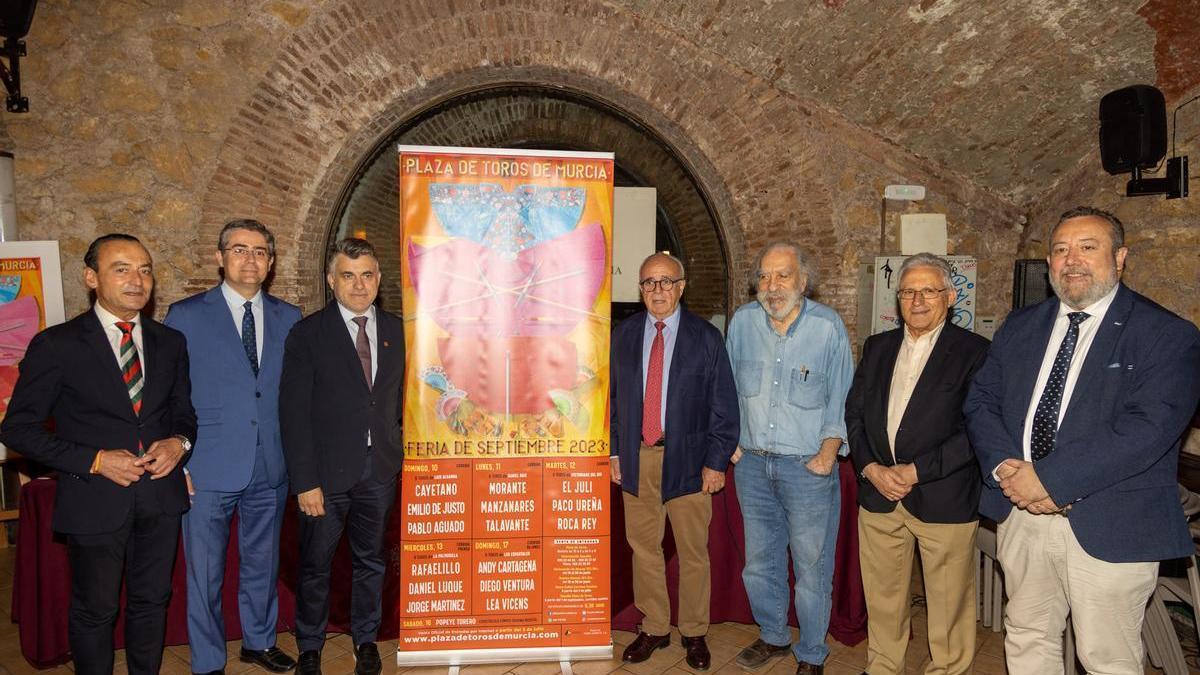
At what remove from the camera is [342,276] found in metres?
3.09

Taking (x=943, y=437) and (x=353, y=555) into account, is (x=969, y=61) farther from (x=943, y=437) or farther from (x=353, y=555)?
(x=353, y=555)

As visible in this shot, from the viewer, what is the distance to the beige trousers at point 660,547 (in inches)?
132

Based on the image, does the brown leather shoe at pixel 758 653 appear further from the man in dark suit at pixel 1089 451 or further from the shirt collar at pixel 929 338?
the shirt collar at pixel 929 338

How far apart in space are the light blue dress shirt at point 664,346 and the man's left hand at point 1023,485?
1.45 m

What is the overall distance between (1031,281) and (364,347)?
5191 mm

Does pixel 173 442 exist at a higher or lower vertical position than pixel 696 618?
higher

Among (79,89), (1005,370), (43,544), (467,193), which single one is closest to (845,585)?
(1005,370)

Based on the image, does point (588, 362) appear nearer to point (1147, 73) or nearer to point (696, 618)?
point (696, 618)

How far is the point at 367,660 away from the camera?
3.28m

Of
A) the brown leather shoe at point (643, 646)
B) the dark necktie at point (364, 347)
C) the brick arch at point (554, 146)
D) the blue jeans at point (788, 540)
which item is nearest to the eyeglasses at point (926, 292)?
the blue jeans at point (788, 540)

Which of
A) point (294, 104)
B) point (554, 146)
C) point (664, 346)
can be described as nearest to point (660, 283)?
point (664, 346)

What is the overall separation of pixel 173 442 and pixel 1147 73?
6312 millimetres

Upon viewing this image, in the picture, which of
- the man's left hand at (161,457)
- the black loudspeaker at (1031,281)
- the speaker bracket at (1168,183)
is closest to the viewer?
the man's left hand at (161,457)

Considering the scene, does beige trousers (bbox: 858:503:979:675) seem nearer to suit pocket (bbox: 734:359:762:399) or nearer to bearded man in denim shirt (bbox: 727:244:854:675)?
bearded man in denim shirt (bbox: 727:244:854:675)
